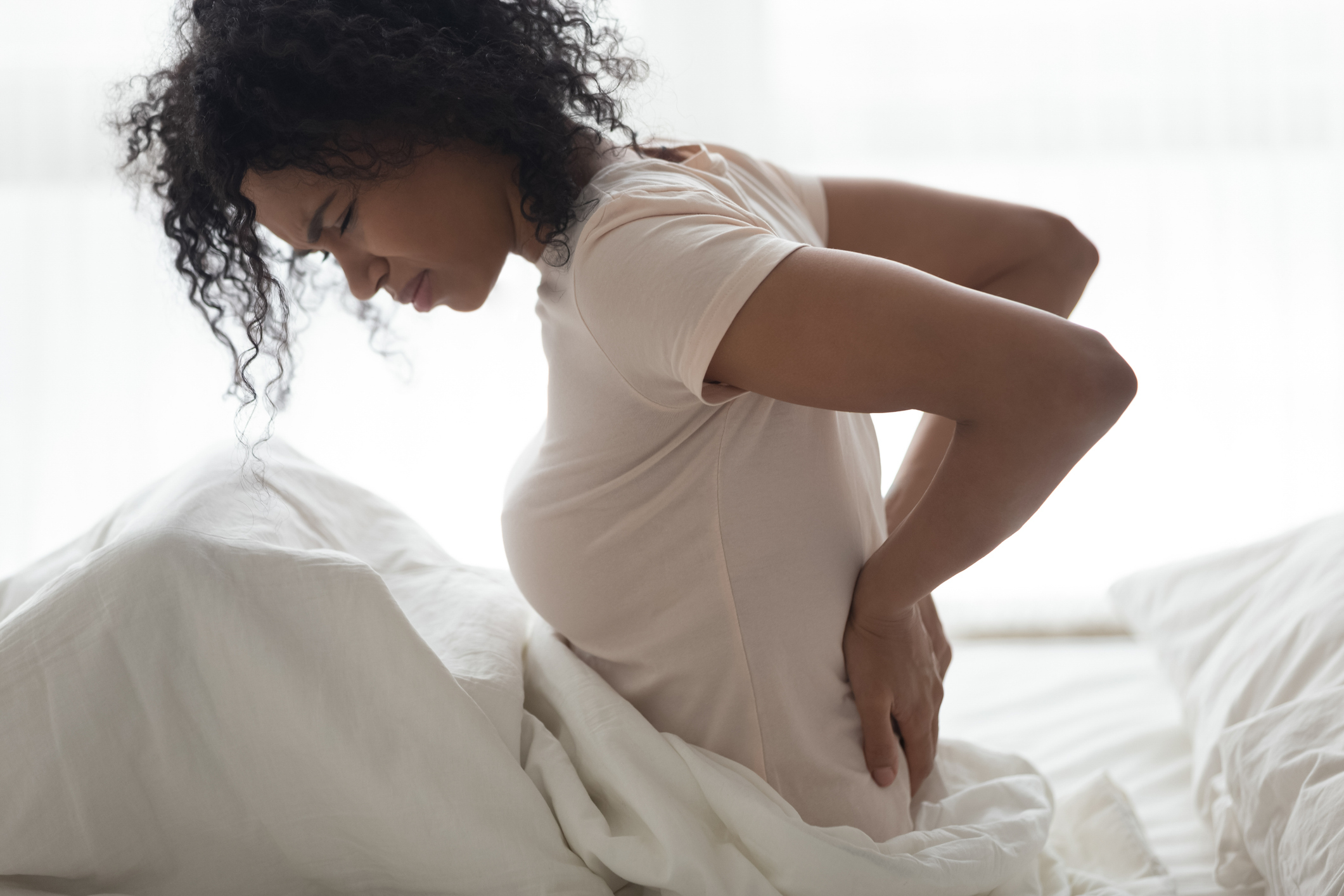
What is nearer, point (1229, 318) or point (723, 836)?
point (723, 836)

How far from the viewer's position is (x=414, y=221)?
2.53 ft

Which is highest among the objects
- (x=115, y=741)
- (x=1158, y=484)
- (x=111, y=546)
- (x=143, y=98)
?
(x=143, y=98)

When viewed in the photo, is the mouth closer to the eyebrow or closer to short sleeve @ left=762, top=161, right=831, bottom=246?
the eyebrow

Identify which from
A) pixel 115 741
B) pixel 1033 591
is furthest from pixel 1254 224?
pixel 115 741

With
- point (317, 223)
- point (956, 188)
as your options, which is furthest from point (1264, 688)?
point (956, 188)

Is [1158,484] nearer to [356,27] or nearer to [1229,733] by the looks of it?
[1229,733]

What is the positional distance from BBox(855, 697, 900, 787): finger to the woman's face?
0.46 meters

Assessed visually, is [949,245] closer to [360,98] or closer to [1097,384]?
[1097,384]

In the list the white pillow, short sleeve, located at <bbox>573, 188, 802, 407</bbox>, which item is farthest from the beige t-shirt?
the white pillow

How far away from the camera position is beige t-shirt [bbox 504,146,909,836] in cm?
67

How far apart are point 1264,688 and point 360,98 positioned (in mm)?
1000

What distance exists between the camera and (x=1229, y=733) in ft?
2.93

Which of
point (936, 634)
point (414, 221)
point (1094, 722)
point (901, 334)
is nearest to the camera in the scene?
point (901, 334)

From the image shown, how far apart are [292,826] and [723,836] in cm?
32
